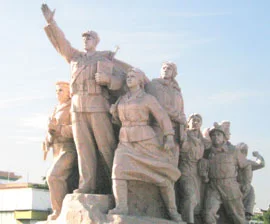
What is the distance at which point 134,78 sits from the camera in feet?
27.6

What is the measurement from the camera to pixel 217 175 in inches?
387

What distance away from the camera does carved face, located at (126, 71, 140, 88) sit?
330 inches

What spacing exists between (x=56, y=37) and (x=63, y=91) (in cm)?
91

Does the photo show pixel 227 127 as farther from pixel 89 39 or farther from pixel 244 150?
pixel 89 39

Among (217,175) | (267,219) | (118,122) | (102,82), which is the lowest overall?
(267,219)

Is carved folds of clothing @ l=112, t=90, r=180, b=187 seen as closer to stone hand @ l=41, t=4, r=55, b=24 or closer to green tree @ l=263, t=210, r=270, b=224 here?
stone hand @ l=41, t=4, r=55, b=24

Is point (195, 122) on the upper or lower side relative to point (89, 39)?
lower

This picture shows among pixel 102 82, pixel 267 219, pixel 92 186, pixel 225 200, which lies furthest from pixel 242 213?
pixel 267 219

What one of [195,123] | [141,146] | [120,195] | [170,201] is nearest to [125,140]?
[141,146]

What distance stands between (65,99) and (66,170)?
1.15 m

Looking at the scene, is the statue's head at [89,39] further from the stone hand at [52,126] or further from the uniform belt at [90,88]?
the stone hand at [52,126]

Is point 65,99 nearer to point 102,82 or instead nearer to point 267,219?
point 102,82

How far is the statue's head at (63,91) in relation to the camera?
9238 mm

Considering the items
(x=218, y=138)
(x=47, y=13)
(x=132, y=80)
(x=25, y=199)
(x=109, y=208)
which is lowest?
(x=25, y=199)
